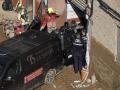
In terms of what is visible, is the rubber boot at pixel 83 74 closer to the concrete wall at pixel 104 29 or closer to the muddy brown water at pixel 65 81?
the muddy brown water at pixel 65 81

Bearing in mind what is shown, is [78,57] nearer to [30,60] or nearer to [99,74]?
[99,74]

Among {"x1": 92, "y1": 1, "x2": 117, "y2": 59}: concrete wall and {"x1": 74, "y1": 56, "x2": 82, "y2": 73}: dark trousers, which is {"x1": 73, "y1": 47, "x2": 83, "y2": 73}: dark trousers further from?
{"x1": 92, "y1": 1, "x2": 117, "y2": 59}: concrete wall

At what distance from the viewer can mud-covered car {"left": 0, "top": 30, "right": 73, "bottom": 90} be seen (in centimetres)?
1755

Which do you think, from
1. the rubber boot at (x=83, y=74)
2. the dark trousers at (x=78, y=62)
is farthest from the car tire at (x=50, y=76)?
the rubber boot at (x=83, y=74)

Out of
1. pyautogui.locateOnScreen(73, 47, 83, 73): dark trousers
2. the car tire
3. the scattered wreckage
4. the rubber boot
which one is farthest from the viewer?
pyautogui.locateOnScreen(73, 47, 83, 73): dark trousers

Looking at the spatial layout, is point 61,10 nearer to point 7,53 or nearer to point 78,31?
point 78,31

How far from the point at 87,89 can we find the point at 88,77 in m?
0.82

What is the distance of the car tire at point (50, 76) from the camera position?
19.2 meters

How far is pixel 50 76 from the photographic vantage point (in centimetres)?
1934

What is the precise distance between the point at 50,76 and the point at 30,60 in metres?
1.61

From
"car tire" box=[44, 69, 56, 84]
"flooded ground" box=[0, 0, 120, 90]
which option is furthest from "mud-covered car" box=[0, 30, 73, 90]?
"flooded ground" box=[0, 0, 120, 90]

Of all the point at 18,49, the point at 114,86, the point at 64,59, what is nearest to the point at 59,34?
the point at 64,59

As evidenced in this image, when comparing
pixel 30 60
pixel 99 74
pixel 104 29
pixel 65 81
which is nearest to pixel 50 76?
pixel 65 81

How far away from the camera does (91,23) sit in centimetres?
1920
